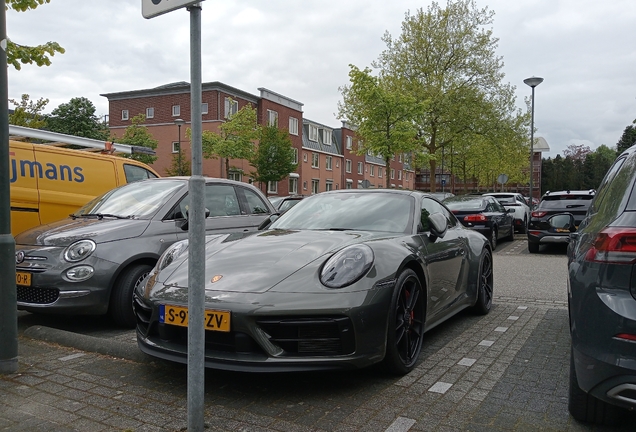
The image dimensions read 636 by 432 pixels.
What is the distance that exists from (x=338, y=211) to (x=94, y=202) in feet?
10.6

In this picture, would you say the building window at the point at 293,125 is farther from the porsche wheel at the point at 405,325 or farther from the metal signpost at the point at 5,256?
the porsche wheel at the point at 405,325

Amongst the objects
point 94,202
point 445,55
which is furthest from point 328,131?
point 94,202

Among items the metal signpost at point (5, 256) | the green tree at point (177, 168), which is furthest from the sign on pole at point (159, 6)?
the green tree at point (177, 168)

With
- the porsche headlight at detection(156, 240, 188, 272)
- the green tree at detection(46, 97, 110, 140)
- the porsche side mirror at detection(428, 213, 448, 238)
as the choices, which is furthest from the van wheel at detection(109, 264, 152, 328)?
the green tree at detection(46, 97, 110, 140)

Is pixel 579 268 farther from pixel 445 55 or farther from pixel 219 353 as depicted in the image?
pixel 445 55

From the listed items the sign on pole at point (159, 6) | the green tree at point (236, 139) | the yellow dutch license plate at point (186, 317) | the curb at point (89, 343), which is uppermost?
the green tree at point (236, 139)

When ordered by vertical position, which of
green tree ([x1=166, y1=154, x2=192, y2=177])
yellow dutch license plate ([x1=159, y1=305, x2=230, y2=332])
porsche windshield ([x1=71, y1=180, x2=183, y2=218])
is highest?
green tree ([x1=166, y1=154, x2=192, y2=177])

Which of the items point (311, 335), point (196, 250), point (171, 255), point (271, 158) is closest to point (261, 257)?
point (311, 335)

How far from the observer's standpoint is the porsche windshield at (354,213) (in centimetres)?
439

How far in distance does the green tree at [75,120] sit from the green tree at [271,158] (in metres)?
11.7

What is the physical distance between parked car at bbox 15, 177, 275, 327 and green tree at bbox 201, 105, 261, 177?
88.2 ft

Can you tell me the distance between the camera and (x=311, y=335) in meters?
3.13

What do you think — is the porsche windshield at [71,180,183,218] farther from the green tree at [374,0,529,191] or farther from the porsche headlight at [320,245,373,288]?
the green tree at [374,0,529,191]

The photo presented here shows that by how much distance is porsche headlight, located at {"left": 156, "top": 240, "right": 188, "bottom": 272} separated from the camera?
13.0 feet
